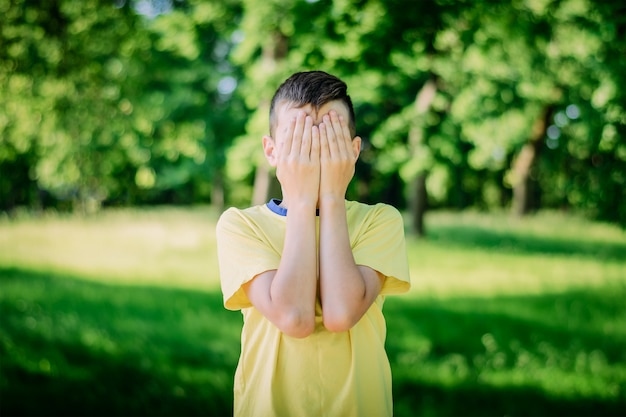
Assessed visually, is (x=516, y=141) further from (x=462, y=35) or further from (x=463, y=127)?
(x=462, y=35)

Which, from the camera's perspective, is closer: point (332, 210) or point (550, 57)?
point (332, 210)

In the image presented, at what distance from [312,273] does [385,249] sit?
30 centimetres

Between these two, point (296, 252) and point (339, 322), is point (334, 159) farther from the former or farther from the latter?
point (339, 322)

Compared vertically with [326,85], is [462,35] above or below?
above

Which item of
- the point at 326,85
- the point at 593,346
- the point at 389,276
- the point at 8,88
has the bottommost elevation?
the point at 593,346

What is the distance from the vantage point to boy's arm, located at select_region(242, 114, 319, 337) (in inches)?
63.1

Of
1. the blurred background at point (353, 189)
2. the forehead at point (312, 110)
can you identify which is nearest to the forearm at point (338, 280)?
the forehead at point (312, 110)

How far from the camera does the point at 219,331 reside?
22.0ft

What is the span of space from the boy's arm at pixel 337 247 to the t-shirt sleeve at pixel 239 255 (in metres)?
0.19

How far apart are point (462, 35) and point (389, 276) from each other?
9.61 feet

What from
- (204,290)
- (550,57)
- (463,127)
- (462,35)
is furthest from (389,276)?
(463,127)

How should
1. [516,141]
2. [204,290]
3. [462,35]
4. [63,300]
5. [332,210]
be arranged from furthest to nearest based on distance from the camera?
[516,141] < [204,290] < [63,300] < [462,35] < [332,210]

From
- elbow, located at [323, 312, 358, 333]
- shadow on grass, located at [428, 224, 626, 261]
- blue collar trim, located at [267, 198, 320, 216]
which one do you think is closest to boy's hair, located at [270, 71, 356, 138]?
blue collar trim, located at [267, 198, 320, 216]

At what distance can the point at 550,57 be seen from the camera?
8836mm
